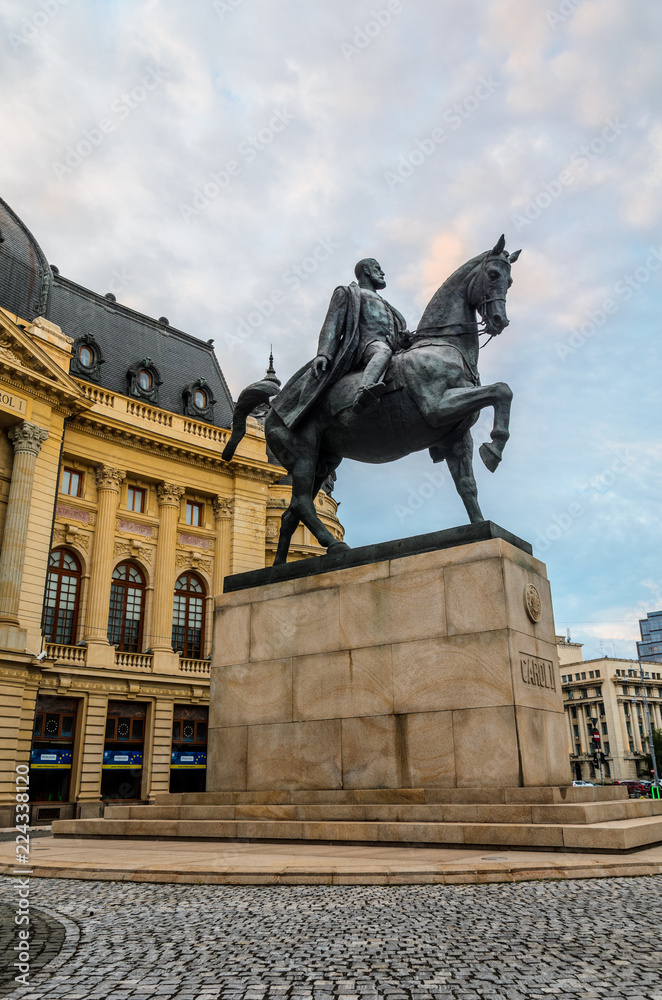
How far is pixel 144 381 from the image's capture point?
45.8 meters

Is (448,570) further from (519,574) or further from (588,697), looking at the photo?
(588,697)

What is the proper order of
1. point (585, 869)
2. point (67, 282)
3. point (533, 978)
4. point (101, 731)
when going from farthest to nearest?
point (67, 282) < point (101, 731) < point (585, 869) < point (533, 978)

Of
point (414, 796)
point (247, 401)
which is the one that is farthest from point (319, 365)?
point (414, 796)

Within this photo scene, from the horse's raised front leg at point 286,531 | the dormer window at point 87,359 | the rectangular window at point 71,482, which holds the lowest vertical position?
the horse's raised front leg at point 286,531

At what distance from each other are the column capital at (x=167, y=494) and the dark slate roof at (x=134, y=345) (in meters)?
5.88

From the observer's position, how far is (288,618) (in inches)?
444

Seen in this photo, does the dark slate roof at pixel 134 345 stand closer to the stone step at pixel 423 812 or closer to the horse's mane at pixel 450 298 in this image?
the horse's mane at pixel 450 298

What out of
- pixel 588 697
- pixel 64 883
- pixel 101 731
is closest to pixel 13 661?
pixel 101 731

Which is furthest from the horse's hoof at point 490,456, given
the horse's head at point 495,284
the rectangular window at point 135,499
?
the rectangular window at point 135,499

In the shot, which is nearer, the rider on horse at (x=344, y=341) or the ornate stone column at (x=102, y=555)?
the rider on horse at (x=344, y=341)

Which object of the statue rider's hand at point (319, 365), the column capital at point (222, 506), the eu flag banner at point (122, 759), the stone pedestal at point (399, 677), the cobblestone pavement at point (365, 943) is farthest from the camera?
the column capital at point (222, 506)

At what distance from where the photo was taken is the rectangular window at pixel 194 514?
44625 mm

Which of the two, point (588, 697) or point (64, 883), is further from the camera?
point (588, 697)

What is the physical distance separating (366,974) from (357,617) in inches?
262
